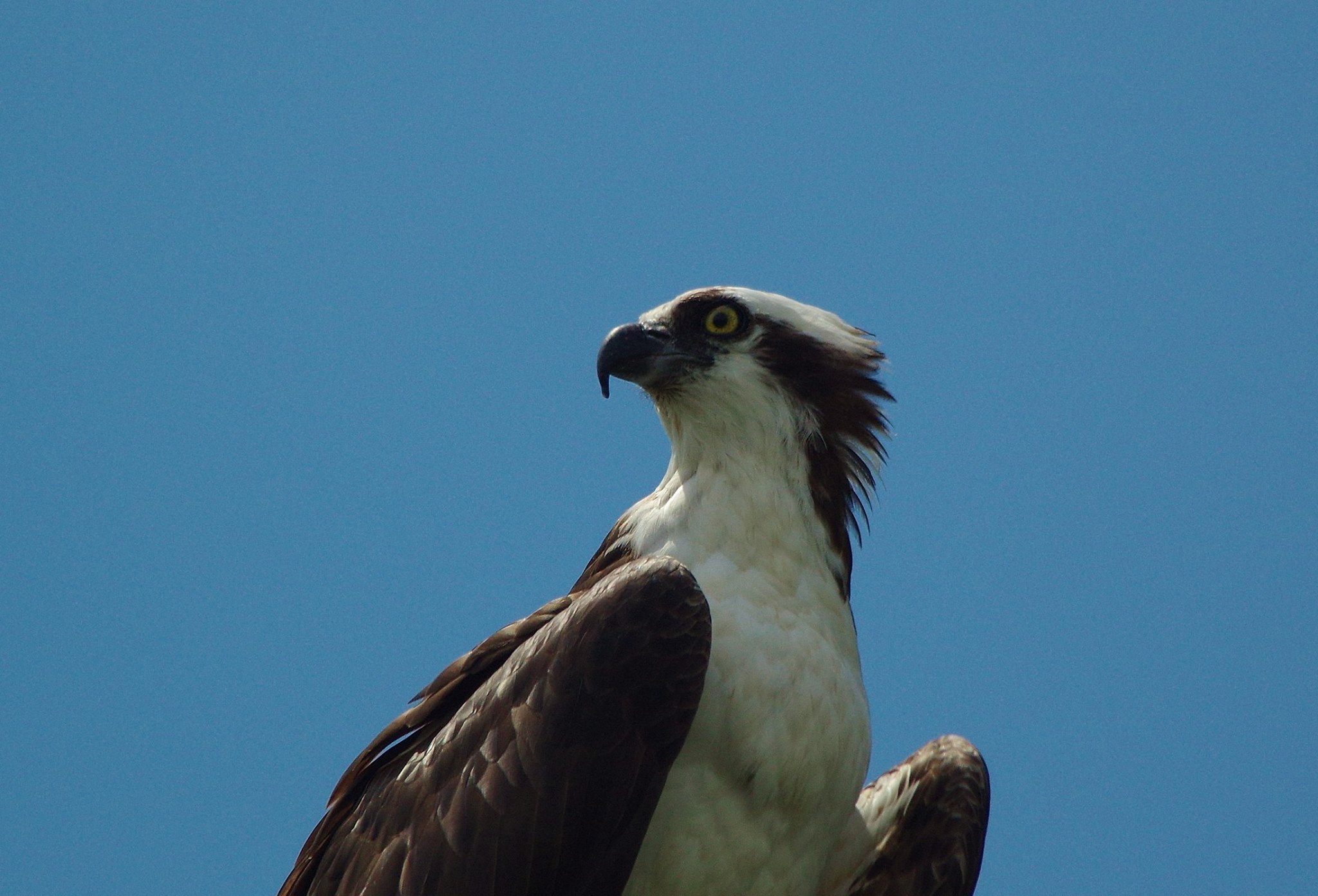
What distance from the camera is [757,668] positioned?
18.4 ft

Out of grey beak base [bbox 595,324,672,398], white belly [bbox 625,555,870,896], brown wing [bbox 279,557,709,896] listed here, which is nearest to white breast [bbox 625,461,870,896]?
white belly [bbox 625,555,870,896]

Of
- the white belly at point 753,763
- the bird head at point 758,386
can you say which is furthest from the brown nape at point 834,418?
the white belly at point 753,763

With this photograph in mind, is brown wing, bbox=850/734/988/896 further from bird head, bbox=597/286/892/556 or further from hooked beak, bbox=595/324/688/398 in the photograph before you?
hooked beak, bbox=595/324/688/398

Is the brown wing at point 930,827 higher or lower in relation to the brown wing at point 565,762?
lower

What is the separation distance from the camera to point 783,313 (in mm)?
6543

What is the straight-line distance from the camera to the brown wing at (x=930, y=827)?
6.39 metres

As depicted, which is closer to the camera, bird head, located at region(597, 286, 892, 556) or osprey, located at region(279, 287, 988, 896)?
osprey, located at region(279, 287, 988, 896)

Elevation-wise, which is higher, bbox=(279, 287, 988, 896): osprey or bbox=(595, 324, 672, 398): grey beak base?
bbox=(595, 324, 672, 398): grey beak base

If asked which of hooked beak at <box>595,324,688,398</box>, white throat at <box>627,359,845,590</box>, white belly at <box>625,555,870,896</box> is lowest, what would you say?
white belly at <box>625,555,870,896</box>

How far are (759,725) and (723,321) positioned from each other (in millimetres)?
1925

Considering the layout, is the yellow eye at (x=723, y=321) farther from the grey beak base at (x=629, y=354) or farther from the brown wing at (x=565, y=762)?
the brown wing at (x=565, y=762)

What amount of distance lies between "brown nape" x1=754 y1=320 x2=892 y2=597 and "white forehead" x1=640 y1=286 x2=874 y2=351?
4 cm

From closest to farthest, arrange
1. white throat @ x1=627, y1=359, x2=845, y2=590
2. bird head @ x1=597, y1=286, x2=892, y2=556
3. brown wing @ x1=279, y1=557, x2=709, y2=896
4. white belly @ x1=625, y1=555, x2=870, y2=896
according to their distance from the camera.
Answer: brown wing @ x1=279, y1=557, x2=709, y2=896
white belly @ x1=625, y1=555, x2=870, y2=896
white throat @ x1=627, y1=359, x2=845, y2=590
bird head @ x1=597, y1=286, x2=892, y2=556

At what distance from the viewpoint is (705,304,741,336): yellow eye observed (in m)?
6.49
